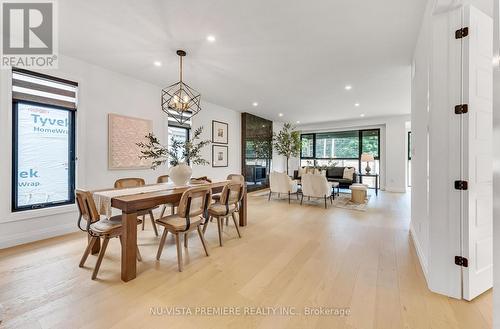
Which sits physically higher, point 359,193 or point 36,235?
point 359,193

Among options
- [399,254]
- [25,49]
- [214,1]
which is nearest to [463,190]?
[399,254]

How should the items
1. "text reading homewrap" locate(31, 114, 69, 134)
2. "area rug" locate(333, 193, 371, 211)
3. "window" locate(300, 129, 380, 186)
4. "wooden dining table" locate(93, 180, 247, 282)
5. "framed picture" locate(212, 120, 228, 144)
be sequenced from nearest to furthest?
"wooden dining table" locate(93, 180, 247, 282)
"text reading homewrap" locate(31, 114, 69, 134)
"area rug" locate(333, 193, 371, 211)
"framed picture" locate(212, 120, 228, 144)
"window" locate(300, 129, 380, 186)

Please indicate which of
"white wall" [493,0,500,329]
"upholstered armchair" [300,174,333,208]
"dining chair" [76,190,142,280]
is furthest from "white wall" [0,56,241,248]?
"white wall" [493,0,500,329]

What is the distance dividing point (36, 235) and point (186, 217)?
96.9 inches

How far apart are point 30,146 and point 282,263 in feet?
12.5

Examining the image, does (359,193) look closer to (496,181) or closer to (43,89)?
(496,181)

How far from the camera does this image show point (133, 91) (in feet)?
13.4

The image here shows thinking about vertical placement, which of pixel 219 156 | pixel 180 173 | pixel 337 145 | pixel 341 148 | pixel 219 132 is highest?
pixel 219 132

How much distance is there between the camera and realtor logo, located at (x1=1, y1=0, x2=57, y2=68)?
7.42 ft

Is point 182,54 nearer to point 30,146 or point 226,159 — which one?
point 30,146

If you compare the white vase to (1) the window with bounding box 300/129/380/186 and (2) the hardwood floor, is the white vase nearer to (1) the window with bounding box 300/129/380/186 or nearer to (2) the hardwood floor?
(2) the hardwood floor

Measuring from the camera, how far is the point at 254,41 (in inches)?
110

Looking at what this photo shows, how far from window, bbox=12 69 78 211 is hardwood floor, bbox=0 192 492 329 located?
2.30 ft

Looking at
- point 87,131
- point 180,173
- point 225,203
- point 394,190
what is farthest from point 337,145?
point 87,131
